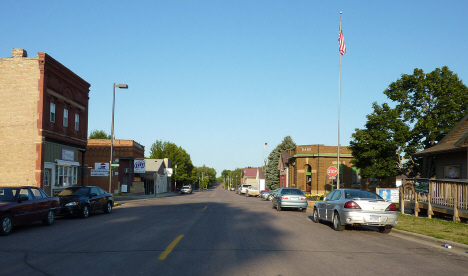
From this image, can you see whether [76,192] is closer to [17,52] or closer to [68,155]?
[68,155]

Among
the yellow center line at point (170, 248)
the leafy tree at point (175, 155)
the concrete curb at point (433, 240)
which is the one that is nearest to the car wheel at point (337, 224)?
the concrete curb at point (433, 240)

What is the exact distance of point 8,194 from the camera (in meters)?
13.8

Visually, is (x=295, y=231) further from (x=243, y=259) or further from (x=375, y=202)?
(x=243, y=259)

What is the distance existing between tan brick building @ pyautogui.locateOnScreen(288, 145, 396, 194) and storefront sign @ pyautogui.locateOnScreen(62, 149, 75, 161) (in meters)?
33.7

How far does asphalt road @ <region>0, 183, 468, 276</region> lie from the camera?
7.63 m

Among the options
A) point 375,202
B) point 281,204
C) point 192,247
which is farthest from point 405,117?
point 192,247

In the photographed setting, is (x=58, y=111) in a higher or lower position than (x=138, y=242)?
higher

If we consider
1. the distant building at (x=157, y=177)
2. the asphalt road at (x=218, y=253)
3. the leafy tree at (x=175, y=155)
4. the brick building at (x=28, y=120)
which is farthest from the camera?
the leafy tree at (x=175, y=155)

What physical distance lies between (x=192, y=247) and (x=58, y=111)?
23.6 m

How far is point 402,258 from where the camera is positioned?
358 inches

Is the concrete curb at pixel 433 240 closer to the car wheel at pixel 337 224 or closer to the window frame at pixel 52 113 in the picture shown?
the car wheel at pixel 337 224

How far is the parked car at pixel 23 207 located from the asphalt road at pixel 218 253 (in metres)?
0.46

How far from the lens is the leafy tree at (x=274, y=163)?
86.1 meters

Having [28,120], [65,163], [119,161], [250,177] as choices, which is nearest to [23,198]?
[28,120]
